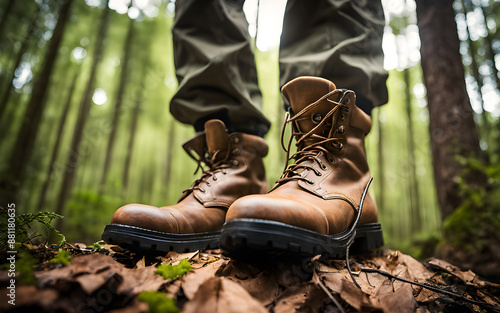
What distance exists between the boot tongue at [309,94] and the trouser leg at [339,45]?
0.71ft

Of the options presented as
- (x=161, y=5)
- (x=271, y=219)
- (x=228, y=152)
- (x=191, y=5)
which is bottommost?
(x=271, y=219)

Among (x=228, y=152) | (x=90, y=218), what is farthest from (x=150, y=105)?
(x=228, y=152)

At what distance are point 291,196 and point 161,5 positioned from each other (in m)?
12.1

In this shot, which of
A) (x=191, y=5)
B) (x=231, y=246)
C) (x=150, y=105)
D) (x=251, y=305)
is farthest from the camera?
(x=150, y=105)

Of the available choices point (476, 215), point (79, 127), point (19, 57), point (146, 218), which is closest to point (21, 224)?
point (146, 218)

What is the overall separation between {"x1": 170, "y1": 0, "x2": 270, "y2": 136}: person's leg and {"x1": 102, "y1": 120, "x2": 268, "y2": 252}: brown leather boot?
164mm

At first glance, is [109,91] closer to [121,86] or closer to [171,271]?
[121,86]

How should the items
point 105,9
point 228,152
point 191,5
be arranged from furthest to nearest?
point 105,9, point 191,5, point 228,152

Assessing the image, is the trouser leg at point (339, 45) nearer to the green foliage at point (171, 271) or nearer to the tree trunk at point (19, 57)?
the green foliage at point (171, 271)

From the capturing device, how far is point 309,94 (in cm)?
116

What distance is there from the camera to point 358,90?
4.45 ft

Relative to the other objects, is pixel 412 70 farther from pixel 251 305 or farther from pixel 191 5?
pixel 251 305

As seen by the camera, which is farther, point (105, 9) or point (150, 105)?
point (150, 105)

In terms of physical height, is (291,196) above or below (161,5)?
below
